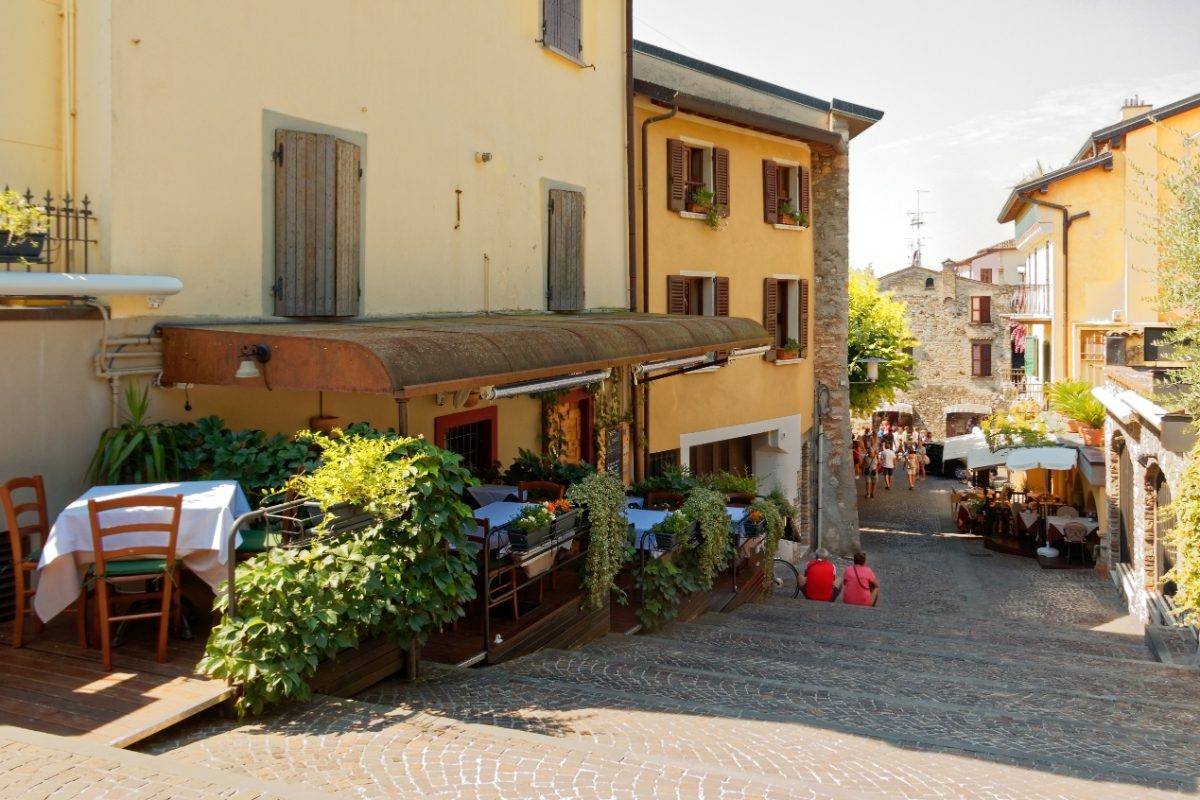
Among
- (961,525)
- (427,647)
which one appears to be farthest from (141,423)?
(961,525)

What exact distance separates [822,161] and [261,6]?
1488 cm

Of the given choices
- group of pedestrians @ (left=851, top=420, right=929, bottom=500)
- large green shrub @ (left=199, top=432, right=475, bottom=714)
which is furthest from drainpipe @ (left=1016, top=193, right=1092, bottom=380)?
large green shrub @ (left=199, top=432, right=475, bottom=714)

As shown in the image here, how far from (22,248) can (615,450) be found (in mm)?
10206

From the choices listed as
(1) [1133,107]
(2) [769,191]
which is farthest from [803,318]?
(1) [1133,107]

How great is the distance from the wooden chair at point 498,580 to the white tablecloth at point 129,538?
193 cm

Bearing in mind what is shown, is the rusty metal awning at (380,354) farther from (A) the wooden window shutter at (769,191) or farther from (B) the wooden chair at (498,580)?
(A) the wooden window shutter at (769,191)

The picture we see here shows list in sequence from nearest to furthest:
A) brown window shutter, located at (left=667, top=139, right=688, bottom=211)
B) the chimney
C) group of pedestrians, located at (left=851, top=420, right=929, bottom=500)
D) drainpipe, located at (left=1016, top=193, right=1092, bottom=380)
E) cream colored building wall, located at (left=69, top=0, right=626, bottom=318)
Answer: cream colored building wall, located at (left=69, top=0, right=626, bottom=318)
brown window shutter, located at (left=667, top=139, right=688, bottom=211)
drainpipe, located at (left=1016, top=193, right=1092, bottom=380)
the chimney
group of pedestrians, located at (left=851, top=420, right=929, bottom=500)

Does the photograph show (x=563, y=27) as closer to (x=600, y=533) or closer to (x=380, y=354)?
(x=600, y=533)

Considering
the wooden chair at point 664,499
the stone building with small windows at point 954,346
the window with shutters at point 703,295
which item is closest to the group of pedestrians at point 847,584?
the wooden chair at point 664,499

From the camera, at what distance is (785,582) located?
716 inches

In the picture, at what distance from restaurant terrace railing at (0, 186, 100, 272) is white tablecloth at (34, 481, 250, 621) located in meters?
1.99

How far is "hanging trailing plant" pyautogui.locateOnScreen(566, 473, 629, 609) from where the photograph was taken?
31.1 feet

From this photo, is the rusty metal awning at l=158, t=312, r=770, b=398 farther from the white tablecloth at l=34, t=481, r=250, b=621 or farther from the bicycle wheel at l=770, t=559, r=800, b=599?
the bicycle wheel at l=770, t=559, r=800, b=599

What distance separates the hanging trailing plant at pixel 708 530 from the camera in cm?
1110
